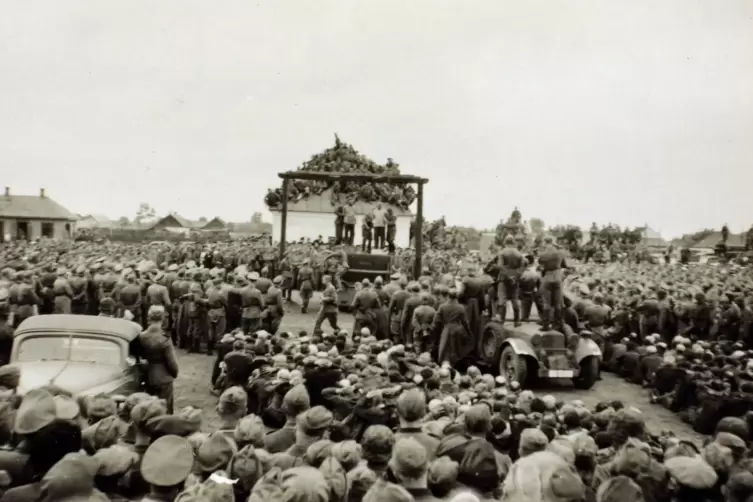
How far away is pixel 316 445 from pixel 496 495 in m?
1.19

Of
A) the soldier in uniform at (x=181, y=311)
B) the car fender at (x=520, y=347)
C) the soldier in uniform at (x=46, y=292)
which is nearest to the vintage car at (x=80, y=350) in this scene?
the car fender at (x=520, y=347)

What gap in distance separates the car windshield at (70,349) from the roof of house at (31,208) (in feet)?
154

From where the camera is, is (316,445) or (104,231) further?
(104,231)

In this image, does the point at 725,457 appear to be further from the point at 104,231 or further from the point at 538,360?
the point at 104,231

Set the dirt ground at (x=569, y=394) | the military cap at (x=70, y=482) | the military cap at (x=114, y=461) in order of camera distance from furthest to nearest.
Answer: the dirt ground at (x=569, y=394), the military cap at (x=114, y=461), the military cap at (x=70, y=482)

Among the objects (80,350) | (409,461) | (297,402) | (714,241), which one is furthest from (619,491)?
(714,241)

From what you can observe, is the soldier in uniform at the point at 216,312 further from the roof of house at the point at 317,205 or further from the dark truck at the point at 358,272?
the roof of house at the point at 317,205

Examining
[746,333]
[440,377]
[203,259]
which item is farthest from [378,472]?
[203,259]

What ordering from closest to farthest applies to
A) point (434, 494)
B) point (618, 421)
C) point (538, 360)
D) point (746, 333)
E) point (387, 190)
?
1. point (434, 494)
2. point (618, 421)
3. point (538, 360)
4. point (746, 333)
5. point (387, 190)

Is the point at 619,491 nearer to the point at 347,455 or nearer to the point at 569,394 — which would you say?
the point at 347,455

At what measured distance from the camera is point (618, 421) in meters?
4.77

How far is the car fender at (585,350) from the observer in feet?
33.3

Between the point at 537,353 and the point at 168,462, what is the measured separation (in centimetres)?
750

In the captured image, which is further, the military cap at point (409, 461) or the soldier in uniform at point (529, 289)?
the soldier in uniform at point (529, 289)
